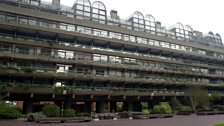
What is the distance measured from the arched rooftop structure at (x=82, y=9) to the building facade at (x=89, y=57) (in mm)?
202

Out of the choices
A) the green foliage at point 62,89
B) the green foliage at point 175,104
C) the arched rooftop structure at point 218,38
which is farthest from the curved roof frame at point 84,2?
the arched rooftop structure at point 218,38

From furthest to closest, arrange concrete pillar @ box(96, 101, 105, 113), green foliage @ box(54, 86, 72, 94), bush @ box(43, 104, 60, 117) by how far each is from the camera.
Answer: concrete pillar @ box(96, 101, 105, 113) → green foliage @ box(54, 86, 72, 94) → bush @ box(43, 104, 60, 117)

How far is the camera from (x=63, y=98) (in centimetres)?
4069

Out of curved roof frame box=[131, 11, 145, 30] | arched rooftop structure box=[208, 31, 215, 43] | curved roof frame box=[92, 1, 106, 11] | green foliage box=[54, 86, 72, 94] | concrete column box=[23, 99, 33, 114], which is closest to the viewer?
concrete column box=[23, 99, 33, 114]

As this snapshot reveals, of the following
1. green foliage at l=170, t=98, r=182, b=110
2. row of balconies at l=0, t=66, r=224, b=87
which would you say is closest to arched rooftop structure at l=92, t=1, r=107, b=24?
row of balconies at l=0, t=66, r=224, b=87

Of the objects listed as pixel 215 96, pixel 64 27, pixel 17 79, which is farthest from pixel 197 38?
pixel 17 79

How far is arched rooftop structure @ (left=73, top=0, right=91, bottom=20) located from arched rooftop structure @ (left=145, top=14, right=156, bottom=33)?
16.1m

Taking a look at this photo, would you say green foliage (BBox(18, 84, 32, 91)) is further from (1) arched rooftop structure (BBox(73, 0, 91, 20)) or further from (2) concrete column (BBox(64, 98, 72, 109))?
(1) arched rooftop structure (BBox(73, 0, 91, 20))

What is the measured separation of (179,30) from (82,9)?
29036mm

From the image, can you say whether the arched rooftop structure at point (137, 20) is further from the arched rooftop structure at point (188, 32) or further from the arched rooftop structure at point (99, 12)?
the arched rooftop structure at point (188, 32)

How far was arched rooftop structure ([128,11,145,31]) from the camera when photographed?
54625 millimetres

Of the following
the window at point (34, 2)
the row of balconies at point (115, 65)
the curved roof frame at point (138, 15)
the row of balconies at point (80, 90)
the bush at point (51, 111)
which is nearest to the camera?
the bush at point (51, 111)

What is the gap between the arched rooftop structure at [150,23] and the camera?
186 feet

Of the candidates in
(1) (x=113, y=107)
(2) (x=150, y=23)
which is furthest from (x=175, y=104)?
(2) (x=150, y=23)
